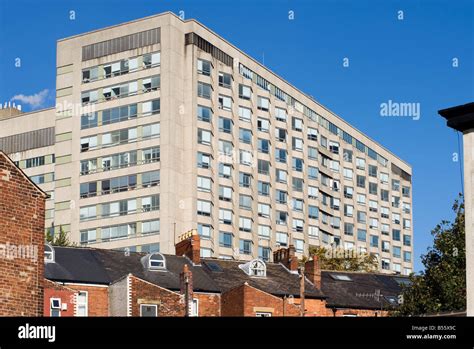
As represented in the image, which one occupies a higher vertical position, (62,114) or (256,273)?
(62,114)

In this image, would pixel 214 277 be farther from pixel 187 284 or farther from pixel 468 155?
pixel 468 155

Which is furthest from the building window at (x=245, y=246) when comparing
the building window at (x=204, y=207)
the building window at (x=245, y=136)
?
the building window at (x=245, y=136)

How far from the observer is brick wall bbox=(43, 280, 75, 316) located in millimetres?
61719

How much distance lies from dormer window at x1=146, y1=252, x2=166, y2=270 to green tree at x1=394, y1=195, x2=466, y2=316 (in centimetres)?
1724

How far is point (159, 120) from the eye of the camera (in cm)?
12219

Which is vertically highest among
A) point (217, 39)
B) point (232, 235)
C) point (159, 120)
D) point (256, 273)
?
point (217, 39)

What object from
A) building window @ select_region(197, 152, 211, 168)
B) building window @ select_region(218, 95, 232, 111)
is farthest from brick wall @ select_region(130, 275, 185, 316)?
building window @ select_region(218, 95, 232, 111)

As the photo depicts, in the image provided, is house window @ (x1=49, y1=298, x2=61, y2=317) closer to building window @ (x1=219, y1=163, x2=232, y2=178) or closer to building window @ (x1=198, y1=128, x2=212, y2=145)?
building window @ (x1=198, y1=128, x2=212, y2=145)

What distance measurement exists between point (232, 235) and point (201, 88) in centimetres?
1868

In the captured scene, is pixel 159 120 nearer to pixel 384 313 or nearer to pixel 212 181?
pixel 212 181

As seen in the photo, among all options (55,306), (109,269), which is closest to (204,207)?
(109,269)

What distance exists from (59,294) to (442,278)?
83.1 feet
